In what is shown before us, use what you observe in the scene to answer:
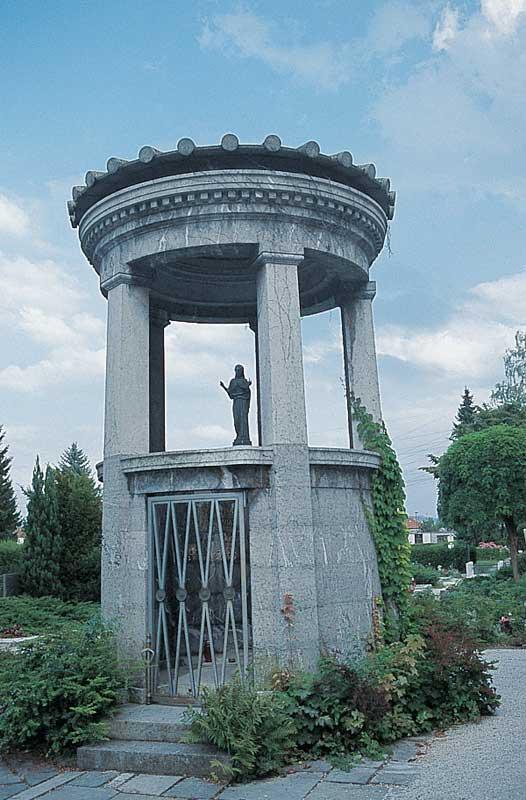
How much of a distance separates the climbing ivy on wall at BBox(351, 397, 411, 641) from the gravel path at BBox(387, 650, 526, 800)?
1.47 m

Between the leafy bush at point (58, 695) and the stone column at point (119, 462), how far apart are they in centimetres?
54

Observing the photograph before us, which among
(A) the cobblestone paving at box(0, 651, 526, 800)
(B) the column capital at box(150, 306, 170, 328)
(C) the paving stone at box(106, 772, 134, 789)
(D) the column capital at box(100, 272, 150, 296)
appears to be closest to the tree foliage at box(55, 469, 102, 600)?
(B) the column capital at box(150, 306, 170, 328)

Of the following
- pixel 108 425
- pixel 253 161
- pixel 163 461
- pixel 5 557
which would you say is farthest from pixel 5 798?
pixel 5 557

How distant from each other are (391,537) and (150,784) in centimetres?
387

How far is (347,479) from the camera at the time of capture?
25.8ft

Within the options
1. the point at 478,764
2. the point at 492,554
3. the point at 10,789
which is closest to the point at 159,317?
the point at 10,789

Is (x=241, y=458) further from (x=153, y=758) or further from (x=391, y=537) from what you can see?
(x=153, y=758)

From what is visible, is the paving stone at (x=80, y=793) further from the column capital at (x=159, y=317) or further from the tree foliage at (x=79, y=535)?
the tree foliage at (x=79, y=535)

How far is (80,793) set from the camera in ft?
17.8

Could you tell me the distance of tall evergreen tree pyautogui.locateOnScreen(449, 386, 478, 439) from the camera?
3851 cm

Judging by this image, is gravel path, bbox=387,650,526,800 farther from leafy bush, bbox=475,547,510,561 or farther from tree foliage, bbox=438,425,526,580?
leafy bush, bbox=475,547,510,561

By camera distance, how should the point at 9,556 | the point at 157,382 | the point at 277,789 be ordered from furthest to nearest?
1. the point at 9,556
2. the point at 157,382
3. the point at 277,789

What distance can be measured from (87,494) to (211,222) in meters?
13.4

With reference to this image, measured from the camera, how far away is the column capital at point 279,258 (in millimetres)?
7715
